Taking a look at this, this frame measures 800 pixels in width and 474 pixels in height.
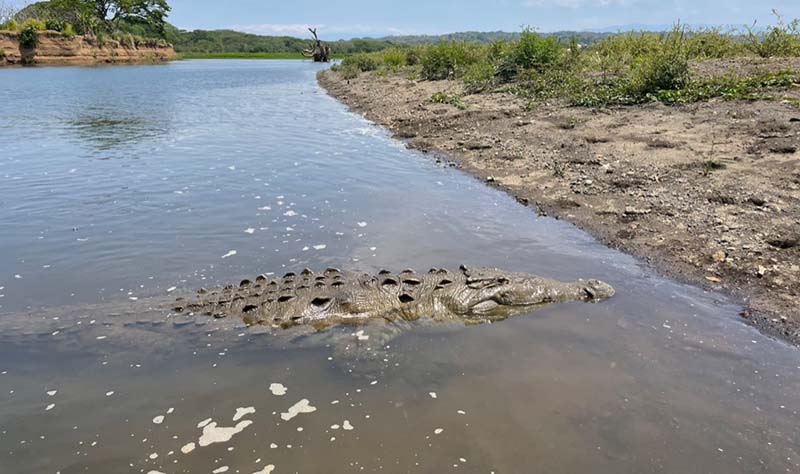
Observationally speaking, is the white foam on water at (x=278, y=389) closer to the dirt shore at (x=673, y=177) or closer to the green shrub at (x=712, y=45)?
the dirt shore at (x=673, y=177)

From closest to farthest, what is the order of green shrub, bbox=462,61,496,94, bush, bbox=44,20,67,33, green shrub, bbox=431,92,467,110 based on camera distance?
green shrub, bbox=431,92,467,110, green shrub, bbox=462,61,496,94, bush, bbox=44,20,67,33

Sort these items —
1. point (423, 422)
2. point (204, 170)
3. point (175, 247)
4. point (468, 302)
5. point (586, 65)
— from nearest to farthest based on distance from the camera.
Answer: point (423, 422)
point (468, 302)
point (175, 247)
point (204, 170)
point (586, 65)

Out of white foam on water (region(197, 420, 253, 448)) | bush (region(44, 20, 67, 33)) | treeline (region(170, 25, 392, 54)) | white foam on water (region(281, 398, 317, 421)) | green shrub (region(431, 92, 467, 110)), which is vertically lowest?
white foam on water (region(197, 420, 253, 448))

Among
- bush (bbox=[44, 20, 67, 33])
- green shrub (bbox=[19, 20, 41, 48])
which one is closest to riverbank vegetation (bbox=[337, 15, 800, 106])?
green shrub (bbox=[19, 20, 41, 48])

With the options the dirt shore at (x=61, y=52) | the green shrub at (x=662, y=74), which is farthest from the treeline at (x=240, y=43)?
the green shrub at (x=662, y=74)

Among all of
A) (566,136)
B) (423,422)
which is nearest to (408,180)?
(566,136)

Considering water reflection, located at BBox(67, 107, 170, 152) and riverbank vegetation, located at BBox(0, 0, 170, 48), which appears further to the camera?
riverbank vegetation, located at BBox(0, 0, 170, 48)

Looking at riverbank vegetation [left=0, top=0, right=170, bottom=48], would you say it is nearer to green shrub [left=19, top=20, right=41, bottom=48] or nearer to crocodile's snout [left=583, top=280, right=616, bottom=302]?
green shrub [left=19, top=20, right=41, bottom=48]

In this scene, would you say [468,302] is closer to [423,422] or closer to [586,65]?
[423,422]

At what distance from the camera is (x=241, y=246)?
7301mm

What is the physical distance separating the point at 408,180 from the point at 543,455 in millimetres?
7613

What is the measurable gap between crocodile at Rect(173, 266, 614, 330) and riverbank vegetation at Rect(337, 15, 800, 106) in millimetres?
9183

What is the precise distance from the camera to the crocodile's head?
5.49 m

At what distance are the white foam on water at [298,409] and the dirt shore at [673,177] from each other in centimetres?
422
